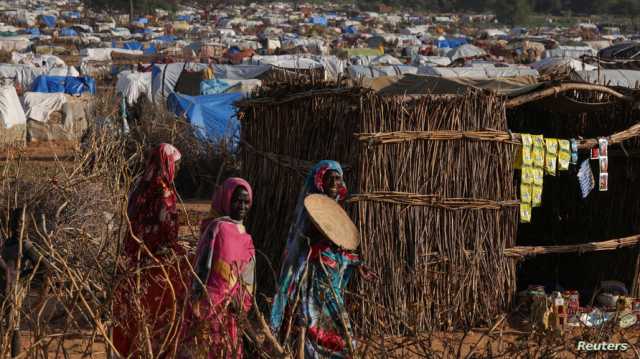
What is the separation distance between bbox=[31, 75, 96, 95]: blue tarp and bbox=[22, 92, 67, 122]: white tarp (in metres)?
5.19

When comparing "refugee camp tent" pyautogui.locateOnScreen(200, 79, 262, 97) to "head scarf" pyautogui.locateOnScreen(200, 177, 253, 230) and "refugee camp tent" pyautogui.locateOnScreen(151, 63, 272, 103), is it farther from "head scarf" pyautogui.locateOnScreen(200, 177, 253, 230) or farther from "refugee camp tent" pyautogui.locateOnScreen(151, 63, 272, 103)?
"head scarf" pyautogui.locateOnScreen(200, 177, 253, 230)

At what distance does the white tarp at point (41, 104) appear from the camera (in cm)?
1794

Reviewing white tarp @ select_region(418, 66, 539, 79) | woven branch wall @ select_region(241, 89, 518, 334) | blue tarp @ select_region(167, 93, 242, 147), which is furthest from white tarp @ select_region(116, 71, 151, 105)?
woven branch wall @ select_region(241, 89, 518, 334)

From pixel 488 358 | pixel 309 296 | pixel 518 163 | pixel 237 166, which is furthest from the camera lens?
pixel 237 166

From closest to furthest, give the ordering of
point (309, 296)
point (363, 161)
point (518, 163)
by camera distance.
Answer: point (309, 296), point (363, 161), point (518, 163)

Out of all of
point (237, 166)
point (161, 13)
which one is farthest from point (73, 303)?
point (161, 13)

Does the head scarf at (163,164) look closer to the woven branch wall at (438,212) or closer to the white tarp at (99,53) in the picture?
the woven branch wall at (438,212)

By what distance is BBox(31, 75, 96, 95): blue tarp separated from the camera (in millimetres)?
23656

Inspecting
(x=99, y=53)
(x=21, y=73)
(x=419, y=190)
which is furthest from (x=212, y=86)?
(x=99, y=53)

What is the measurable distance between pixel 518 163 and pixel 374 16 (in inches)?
3480

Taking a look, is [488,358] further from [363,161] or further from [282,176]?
[282,176]

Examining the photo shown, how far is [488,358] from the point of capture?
8.95 ft

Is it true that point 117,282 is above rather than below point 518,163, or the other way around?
above

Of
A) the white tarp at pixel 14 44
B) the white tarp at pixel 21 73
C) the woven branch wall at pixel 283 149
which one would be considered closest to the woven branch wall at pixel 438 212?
the woven branch wall at pixel 283 149
